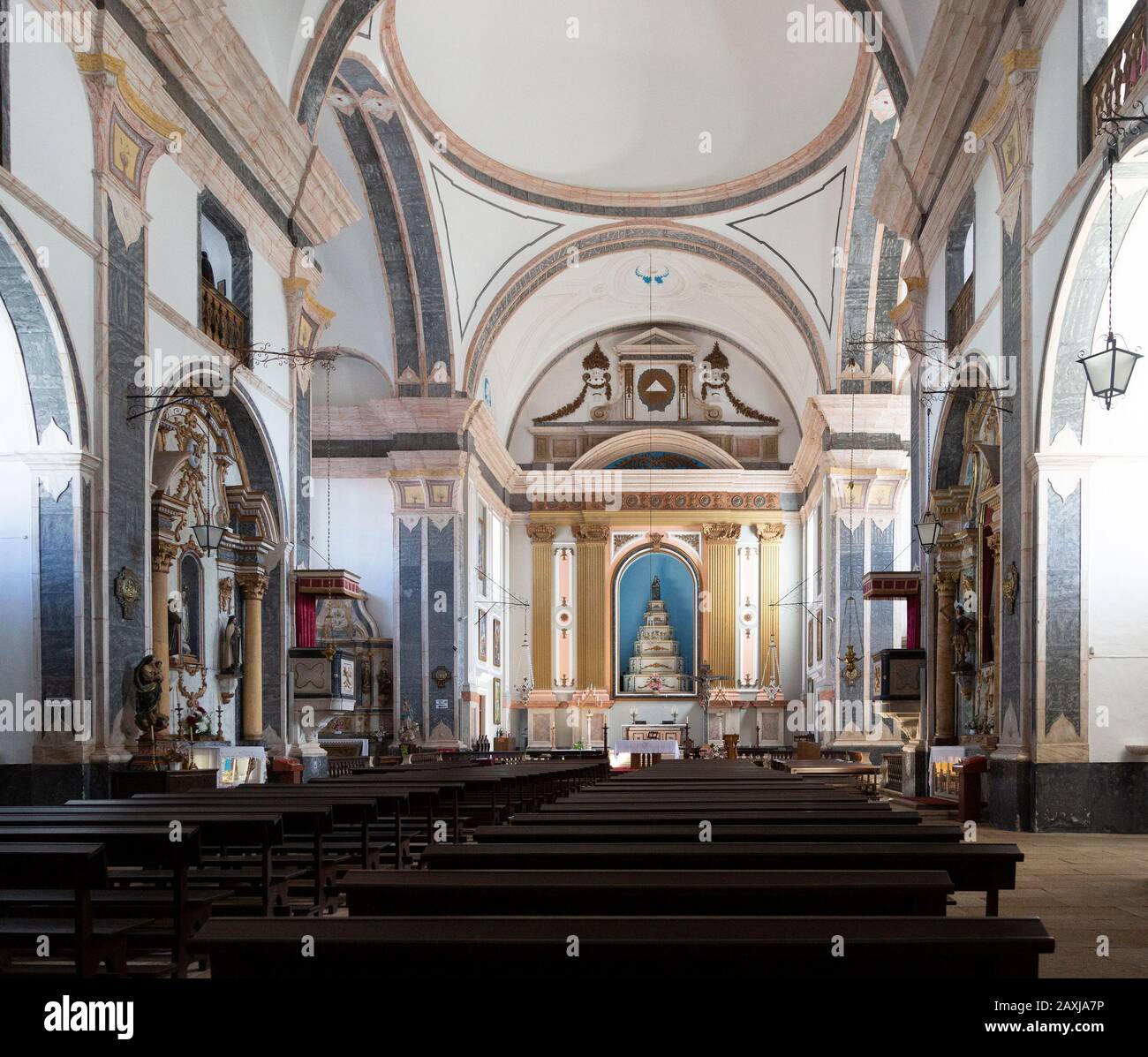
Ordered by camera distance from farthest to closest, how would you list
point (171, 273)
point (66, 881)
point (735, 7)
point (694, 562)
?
point (694, 562) < point (735, 7) < point (171, 273) < point (66, 881)

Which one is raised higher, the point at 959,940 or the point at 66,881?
the point at 959,940

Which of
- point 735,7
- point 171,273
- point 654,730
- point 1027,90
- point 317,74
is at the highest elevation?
point 735,7

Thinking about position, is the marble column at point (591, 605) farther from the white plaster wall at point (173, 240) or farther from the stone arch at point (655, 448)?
the white plaster wall at point (173, 240)

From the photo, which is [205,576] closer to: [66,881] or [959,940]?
[66,881]

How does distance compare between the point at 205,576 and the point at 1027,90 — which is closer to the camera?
the point at 1027,90

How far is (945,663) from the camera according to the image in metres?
13.2

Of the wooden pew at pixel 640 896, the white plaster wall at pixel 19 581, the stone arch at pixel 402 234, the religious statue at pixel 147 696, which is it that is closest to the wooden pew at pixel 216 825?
the wooden pew at pixel 640 896

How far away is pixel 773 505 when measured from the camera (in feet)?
99.8

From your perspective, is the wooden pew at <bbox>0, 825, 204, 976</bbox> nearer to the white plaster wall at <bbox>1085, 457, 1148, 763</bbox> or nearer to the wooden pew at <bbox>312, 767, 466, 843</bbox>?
the wooden pew at <bbox>312, 767, 466, 843</bbox>

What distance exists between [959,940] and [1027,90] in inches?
380

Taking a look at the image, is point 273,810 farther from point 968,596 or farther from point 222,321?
point 968,596

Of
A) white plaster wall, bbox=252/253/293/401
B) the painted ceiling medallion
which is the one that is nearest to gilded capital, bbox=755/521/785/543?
the painted ceiling medallion

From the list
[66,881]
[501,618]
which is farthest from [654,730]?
[66,881]
